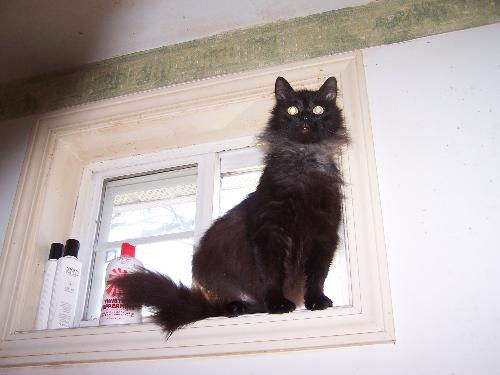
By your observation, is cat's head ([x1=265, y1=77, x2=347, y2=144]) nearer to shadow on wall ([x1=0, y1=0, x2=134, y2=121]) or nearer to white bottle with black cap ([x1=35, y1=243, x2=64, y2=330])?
shadow on wall ([x1=0, y1=0, x2=134, y2=121])

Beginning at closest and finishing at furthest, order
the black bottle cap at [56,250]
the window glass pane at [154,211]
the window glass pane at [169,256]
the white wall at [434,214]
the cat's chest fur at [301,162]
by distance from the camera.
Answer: the white wall at [434,214] → the cat's chest fur at [301,162] → the black bottle cap at [56,250] → the window glass pane at [169,256] → the window glass pane at [154,211]

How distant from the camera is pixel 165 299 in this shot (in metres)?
1.64

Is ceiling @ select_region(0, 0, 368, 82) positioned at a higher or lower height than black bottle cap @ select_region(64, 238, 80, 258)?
higher

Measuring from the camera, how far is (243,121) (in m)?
2.29

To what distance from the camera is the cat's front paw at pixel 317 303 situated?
1.51 metres

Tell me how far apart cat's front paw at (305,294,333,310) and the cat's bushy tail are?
13.6 inches

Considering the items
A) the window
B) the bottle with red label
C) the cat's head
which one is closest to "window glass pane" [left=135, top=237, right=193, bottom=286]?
the window

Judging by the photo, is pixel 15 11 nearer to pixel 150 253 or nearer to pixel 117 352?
pixel 150 253

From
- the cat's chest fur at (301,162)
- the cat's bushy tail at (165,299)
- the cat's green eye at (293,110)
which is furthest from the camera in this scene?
the cat's green eye at (293,110)

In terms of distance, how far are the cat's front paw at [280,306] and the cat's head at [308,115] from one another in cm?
68

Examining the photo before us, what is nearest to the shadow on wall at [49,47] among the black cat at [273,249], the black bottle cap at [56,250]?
the black bottle cap at [56,250]

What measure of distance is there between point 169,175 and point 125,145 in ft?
0.97

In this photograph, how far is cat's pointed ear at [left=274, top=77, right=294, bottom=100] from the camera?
6.40 feet

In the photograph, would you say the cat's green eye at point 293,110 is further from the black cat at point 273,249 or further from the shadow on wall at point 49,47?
the shadow on wall at point 49,47
